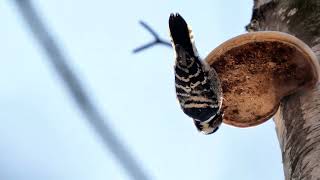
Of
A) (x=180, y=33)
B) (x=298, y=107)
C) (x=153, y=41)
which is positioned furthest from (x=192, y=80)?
(x=153, y=41)

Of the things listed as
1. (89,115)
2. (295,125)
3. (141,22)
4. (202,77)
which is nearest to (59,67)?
(89,115)

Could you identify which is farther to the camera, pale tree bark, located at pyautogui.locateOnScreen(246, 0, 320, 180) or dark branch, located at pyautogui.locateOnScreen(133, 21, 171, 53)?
dark branch, located at pyautogui.locateOnScreen(133, 21, 171, 53)

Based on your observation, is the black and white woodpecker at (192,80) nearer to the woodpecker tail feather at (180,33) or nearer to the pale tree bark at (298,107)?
the woodpecker tail feather at (180,33)

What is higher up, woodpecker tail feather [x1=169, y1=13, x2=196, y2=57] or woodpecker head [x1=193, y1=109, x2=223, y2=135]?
woodpecker tail feather [x1=169, y1=13, x2=196, y2=57]

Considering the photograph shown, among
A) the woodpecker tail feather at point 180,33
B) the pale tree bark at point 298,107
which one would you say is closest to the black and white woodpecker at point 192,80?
the woodpecker tail feather at point 180,33

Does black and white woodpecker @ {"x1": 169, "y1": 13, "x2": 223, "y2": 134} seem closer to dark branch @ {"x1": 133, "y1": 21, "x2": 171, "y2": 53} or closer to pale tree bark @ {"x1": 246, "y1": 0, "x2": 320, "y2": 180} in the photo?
pale tree bark @ {"x1": 246, "y1": 0, "x2": 320, "y2": 180}

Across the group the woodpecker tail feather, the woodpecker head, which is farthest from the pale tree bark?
the woodpecker tail feather
